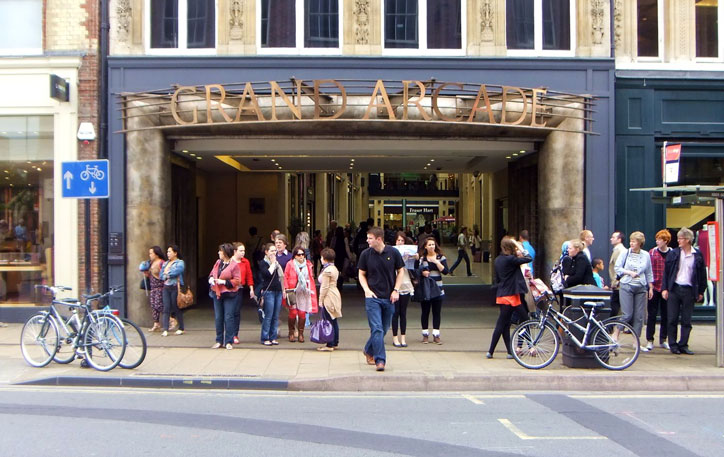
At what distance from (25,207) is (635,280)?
37.0 feet

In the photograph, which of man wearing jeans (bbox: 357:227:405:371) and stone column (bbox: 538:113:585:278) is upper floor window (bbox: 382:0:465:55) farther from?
man wearing jeans (bbox: 357:227:405:371)

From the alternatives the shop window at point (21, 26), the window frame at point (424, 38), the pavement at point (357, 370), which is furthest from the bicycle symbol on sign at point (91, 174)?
the window frame at point (424, 38)

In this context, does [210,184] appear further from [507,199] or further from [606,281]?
[606,281]

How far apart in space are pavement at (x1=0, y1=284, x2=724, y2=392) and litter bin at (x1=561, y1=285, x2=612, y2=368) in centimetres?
14

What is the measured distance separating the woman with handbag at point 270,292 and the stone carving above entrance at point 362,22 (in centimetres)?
468

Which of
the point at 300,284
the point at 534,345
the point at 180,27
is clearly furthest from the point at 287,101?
the point at 534,345

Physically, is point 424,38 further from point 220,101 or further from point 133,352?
point 133,352

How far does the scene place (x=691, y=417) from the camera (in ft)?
24.3

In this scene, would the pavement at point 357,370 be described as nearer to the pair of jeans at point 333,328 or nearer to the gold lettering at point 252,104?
the pair of jeans at point 333,328

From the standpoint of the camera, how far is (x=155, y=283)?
40.4 ft

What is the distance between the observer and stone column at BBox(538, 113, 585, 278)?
13250 mm

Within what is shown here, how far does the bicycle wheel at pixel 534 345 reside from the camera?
9.49m

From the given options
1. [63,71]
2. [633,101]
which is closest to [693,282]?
[633,101]

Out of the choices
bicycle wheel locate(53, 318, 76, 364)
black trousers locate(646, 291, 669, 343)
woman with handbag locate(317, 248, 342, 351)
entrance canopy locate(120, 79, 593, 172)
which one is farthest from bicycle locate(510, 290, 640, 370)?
bicycle wheel locate(53, 318, 76, 364)
